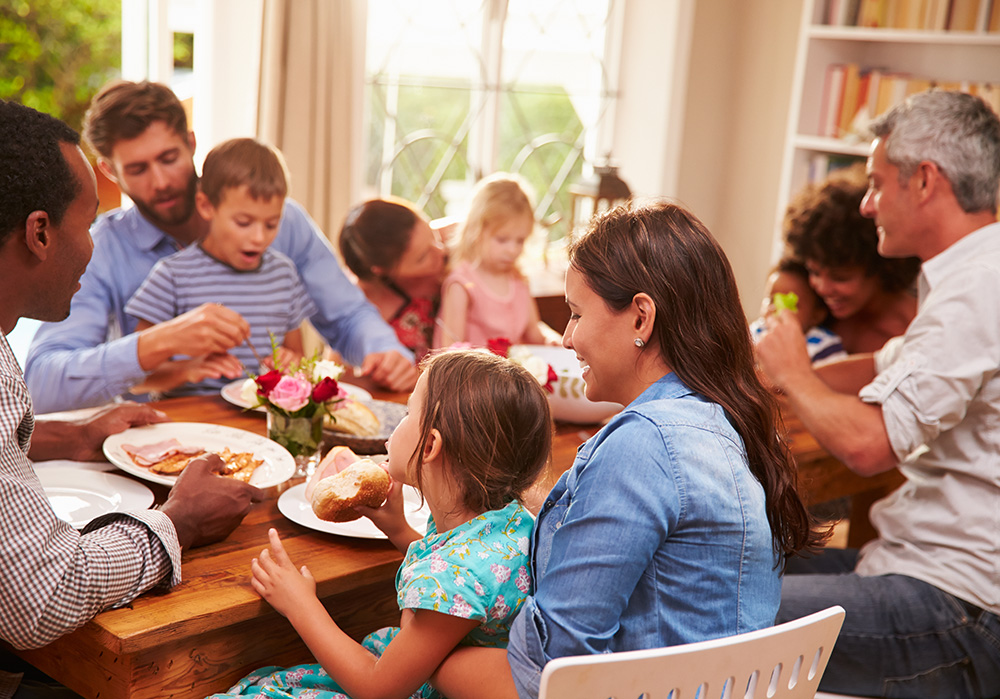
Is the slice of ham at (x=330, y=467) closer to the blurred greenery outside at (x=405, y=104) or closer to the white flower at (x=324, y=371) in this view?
the white flower at (x=324, y=371)

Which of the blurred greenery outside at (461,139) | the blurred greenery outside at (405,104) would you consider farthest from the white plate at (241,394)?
the blurred greenery outside at (461,139)

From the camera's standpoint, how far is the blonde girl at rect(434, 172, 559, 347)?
272cm

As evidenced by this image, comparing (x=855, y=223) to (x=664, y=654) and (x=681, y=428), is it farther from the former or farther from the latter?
(x=664, y=654)

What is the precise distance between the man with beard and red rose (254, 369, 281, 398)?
0.95 feet

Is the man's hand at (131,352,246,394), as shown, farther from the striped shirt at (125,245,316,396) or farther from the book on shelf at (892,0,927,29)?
the book on shelf at (892,0,927,29)

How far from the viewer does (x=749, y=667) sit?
1.00 meters

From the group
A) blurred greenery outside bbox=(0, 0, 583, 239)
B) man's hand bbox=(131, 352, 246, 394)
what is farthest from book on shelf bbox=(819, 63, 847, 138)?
man's hand bbox=(131, 352, 246, 394)

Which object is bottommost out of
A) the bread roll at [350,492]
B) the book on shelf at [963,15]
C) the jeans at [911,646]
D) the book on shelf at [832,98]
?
the jeans at [911,646]

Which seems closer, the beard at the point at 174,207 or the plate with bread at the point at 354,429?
the plate with bread at the point at 354,429

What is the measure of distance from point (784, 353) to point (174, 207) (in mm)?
1471

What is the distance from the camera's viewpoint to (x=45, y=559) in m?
1.06

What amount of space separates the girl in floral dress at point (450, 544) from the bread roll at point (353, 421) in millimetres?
502

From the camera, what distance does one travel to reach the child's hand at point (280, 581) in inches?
46.4

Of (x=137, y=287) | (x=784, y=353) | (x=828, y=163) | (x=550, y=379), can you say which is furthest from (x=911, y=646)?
(x=828, y=163)
